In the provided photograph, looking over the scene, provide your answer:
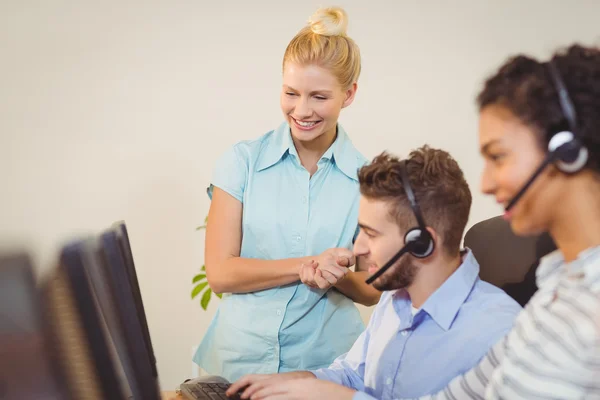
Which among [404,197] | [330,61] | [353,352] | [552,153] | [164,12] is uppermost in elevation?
[164,12]

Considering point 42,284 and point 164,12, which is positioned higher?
point 164,12

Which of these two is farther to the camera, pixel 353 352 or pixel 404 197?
pixel 353 352

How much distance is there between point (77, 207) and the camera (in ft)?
9.92

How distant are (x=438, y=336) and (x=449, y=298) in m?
0.08

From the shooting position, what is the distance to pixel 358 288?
1.64 metres

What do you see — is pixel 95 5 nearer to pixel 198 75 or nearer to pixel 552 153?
pixel 198 75

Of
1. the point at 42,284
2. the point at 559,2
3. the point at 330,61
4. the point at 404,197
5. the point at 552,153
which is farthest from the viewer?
the point at 559,2

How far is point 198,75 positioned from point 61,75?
64cm

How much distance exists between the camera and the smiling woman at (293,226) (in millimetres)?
1637

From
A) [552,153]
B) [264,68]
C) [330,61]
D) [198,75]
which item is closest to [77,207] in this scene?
[198,75]

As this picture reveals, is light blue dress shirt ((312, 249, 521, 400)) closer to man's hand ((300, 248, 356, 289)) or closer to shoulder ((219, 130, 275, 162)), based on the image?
man's hand ((300, 248, 356, 289))

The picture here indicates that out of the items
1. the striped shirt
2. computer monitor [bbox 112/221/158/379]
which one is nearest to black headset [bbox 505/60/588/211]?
the striped shirt

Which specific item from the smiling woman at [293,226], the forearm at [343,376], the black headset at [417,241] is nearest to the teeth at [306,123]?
the smiling woman at [293,226]

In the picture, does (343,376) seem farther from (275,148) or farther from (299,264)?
(275,148)
